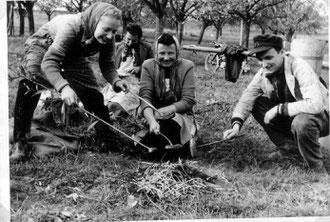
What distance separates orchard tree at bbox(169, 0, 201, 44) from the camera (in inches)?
101

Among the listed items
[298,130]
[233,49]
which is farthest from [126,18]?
[298,130]

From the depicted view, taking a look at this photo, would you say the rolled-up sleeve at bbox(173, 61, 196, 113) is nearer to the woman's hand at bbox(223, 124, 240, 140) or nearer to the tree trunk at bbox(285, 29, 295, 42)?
the woman's hand at bbox(223, 124, 240, 140)

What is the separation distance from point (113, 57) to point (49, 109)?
17.2 inches

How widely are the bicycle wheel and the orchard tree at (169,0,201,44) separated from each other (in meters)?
0.18

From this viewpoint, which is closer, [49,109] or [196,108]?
[49,109]

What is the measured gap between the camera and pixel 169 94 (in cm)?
261

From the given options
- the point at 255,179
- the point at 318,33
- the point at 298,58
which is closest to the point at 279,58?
the point at 298,58

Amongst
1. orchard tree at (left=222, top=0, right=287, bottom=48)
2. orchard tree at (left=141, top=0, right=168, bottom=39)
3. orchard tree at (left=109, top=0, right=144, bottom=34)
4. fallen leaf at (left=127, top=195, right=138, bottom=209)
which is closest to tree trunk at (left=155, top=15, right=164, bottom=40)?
orchard tree at (left=141, top=0, right=168, bottom=39)

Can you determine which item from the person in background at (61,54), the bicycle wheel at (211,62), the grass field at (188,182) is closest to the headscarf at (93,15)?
the person in background at (61,54)

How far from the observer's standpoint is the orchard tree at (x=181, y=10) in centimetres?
256

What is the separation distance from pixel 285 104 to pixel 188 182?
0.70 m

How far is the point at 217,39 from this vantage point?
103 inches

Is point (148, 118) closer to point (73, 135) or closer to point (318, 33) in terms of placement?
point (73, 135)

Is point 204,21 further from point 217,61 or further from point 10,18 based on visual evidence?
point 10,18
